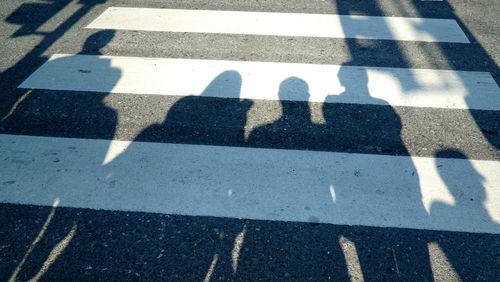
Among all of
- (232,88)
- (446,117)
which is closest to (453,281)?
(446,117)

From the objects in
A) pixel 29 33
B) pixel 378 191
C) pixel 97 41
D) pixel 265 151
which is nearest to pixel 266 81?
pixel 265 151

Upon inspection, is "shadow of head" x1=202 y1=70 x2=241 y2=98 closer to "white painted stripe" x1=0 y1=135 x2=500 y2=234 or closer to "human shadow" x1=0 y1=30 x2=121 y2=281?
"white painted stripe" x1=0 y1=135 x2=500 y2=234

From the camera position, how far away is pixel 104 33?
5867 mm

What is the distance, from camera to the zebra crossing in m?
3.47

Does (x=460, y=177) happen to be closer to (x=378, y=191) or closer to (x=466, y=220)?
(x=466, y=220)

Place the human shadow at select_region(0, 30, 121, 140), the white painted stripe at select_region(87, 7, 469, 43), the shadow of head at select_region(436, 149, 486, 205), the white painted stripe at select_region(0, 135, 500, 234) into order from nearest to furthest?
the white painted stripe at select_region(0, 135, 500, 234) → the shadow of head at select_region(436, 149, 486, 205) → the human shadow at select_region(0, 30, 121, 140) → the white painted stripe at select_region(87, 7, 469, 43)

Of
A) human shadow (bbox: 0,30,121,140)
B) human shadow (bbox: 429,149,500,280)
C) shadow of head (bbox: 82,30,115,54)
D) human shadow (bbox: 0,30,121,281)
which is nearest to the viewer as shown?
human shadow (bbox: 429,149,500,280)

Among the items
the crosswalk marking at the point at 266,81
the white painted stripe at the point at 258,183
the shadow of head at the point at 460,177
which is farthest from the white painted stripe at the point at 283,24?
the white painted stripe at the point at 258,183

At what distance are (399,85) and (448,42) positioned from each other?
4.58 ft

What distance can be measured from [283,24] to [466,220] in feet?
12.4

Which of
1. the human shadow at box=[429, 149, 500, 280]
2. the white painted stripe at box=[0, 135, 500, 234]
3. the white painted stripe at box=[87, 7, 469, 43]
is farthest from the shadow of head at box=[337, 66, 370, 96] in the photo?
the human shadow at box=[429, 149, 500, 280]

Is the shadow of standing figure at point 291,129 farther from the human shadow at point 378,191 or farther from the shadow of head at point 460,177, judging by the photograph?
the shadow of head at point 460,177

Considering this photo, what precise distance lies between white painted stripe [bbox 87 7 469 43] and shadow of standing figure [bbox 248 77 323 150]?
64.1 inches

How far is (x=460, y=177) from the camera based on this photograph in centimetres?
370
